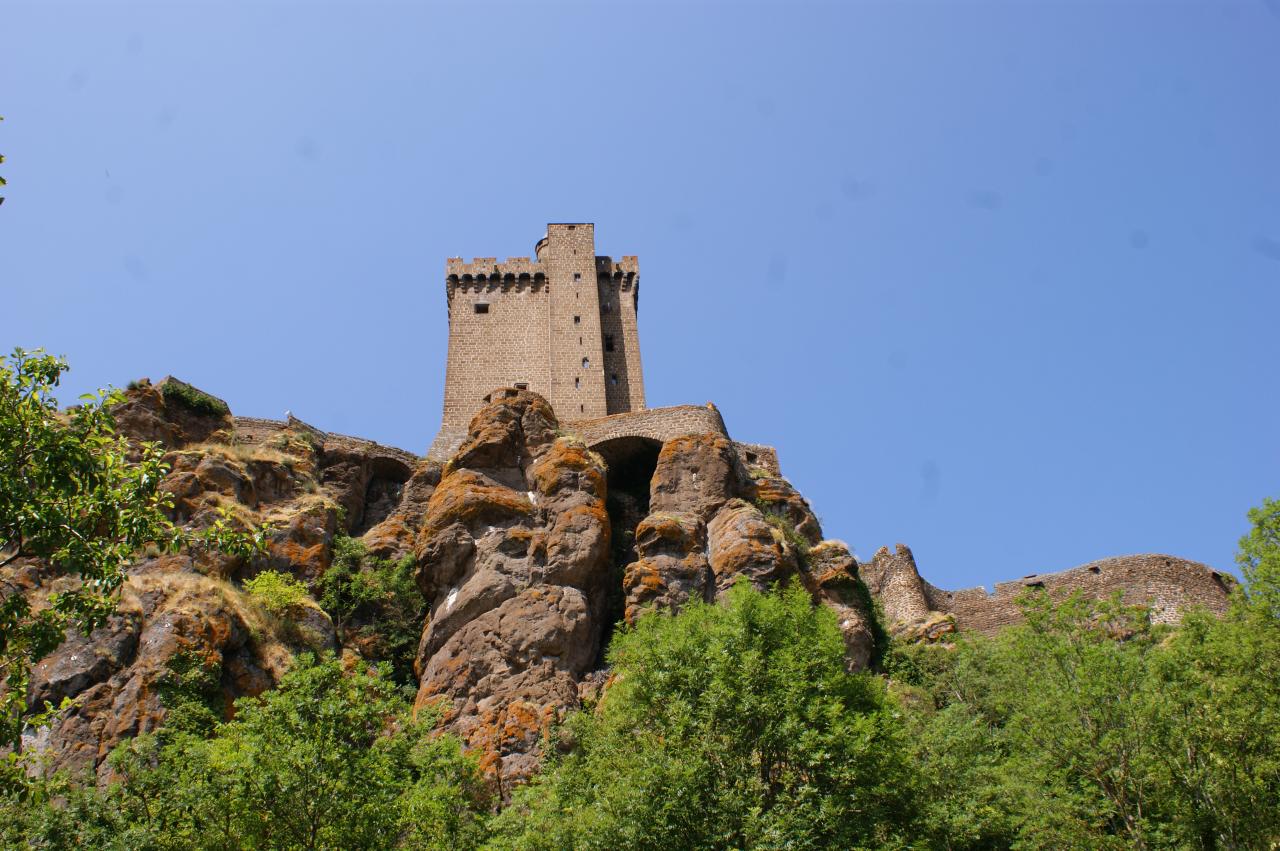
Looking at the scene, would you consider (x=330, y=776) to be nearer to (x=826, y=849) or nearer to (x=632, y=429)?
(x=826, y=849)

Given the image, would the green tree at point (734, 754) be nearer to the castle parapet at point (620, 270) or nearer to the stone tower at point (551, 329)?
the stone tower at point (551, 329)

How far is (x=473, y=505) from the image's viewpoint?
32.9 m

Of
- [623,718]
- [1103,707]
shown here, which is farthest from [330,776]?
[1103,707]

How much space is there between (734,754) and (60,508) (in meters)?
11.4

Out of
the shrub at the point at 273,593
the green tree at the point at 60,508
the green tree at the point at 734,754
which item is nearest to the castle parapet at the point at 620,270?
the shrub at the point at 273,593

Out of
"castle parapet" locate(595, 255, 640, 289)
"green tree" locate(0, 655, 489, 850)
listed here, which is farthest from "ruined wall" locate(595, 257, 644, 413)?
"green tree" locate(0, 655, 489, 850)

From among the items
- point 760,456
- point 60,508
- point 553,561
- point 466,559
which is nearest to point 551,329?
point 760,456

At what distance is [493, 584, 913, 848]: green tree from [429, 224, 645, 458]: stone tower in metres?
27.5

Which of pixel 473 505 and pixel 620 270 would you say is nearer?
pixel 473 505

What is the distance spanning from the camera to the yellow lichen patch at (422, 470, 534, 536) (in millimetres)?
32812

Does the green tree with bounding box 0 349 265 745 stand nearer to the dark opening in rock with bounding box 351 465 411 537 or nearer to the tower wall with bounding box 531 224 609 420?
the dark opening in rock with bounding box 351 465 411 537

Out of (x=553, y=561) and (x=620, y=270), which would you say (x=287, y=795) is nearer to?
(x=553, y=561)

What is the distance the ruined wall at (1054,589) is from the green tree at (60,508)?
101 ft

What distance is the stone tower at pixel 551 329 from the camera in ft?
166
